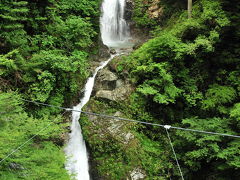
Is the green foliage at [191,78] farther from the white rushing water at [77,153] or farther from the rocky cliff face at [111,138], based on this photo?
the white rushing water at [77,153]

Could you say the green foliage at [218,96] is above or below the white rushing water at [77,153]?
above

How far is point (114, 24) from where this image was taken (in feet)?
51.6

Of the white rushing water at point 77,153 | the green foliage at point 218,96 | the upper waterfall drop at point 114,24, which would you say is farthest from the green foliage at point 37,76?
the green foliage at point 218,96

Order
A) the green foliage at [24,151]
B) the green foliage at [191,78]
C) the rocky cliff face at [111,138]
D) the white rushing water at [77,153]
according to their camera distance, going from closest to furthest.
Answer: the green foliage at [24,151], the rocky cliff face at [111,138], the green foliage at [191,78], the white rushing water at [77,153]

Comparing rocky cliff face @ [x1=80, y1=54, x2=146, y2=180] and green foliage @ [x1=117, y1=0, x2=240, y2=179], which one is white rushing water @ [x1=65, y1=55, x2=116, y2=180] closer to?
rocky cliff face @ [x1=80, y1=54, x2=146, y2=180]

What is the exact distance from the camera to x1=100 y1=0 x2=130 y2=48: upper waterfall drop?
606 inches

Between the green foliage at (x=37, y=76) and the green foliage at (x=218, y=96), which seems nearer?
the green foliage at (x=37, y=76)

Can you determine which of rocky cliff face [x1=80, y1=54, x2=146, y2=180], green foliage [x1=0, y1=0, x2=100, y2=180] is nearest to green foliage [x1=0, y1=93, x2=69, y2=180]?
green foliage [x1=0, y1=0, x2=100, y2=180]

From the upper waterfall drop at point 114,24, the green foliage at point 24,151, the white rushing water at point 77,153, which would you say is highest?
the upper waterfall drop at point 114,24

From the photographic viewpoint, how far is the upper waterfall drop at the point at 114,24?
15.4m

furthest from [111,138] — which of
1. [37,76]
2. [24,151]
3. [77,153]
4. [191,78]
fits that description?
[191,78]

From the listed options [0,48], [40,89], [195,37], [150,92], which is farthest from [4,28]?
[195,37]

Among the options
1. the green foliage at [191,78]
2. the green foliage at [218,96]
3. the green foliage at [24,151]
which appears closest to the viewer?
the green foliage at [24,151]

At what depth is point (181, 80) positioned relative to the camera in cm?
843
